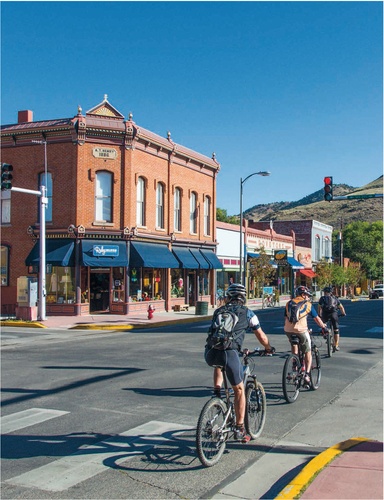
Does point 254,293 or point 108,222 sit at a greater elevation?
point 108,222

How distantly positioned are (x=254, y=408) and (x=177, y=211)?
28837mm

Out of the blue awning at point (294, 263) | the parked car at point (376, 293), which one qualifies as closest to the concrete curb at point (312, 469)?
the blue awning at point (294, 263)

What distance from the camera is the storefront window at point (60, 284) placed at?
29562mm

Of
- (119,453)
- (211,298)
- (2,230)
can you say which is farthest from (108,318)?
(119,453)

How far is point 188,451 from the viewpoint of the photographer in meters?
6.79

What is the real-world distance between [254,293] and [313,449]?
43.5 metres

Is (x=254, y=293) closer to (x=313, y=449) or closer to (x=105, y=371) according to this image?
(x=105, y=371)

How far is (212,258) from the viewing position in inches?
1543

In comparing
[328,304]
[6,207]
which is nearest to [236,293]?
[328,304]

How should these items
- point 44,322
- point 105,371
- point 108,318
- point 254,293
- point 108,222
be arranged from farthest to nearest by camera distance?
point 254,293 < point 108,222 < point 108,318 < point 44,322 < point 105,371

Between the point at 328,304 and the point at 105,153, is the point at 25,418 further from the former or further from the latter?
the point at 105,153

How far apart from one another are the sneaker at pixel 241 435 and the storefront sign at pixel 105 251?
23132 mm

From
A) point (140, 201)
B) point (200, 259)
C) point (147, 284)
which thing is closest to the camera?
point (140, 201)

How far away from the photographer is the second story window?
3114 cm
